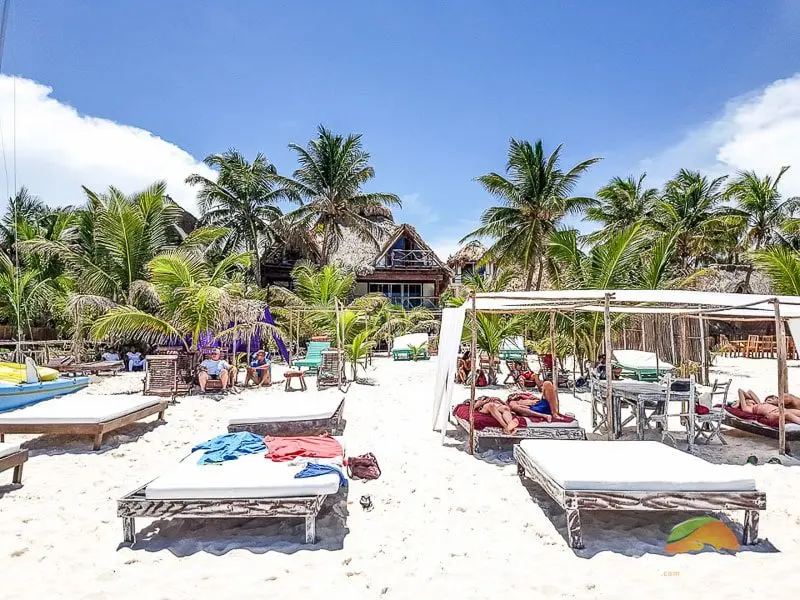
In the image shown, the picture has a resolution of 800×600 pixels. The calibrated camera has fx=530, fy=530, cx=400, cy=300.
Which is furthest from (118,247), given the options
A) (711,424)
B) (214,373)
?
(711,424)

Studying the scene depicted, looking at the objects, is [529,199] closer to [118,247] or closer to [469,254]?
[469,254]

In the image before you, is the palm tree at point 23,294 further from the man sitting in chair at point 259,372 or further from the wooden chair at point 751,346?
the wooden chair at point 751,346

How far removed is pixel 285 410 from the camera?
6.39 metres

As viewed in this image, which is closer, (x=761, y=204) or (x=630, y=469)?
(x=630, y=469)

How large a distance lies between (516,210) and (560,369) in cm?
945

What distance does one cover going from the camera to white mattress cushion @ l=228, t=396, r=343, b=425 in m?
6.02

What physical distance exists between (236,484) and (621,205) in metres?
26.7

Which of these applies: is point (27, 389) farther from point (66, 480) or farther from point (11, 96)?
point (11, 96)

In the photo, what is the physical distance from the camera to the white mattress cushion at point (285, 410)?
6023mm

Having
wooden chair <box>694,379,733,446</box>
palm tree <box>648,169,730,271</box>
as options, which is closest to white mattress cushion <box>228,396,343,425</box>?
wooden chair <box>694,379,733,446</box>

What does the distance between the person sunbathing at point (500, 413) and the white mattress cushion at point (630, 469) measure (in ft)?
3.82

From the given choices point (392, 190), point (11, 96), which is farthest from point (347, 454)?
point (392, 190)

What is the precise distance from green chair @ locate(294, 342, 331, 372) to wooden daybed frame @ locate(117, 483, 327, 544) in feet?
29.2

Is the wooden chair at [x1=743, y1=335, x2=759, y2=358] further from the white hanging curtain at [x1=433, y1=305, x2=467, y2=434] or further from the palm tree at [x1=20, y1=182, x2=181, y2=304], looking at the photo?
the palm tree at [x1=20, y1=182, x2=181, y2=304]
